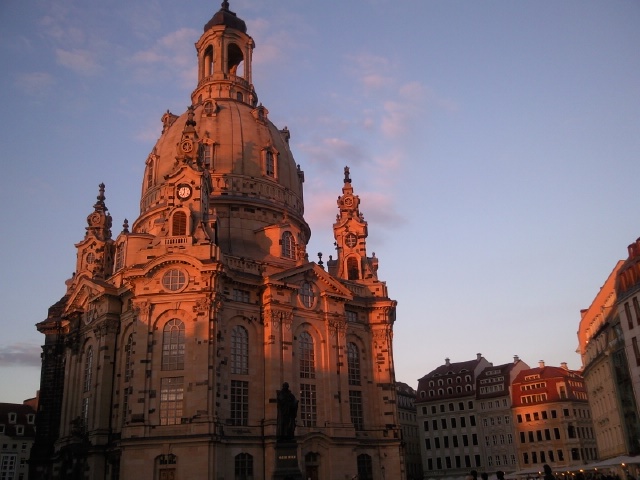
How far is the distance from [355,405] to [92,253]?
103 ft

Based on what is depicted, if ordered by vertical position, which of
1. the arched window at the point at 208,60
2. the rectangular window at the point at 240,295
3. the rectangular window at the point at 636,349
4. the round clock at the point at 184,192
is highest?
the arched window at the point at 208,60

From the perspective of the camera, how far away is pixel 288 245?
62.9 m

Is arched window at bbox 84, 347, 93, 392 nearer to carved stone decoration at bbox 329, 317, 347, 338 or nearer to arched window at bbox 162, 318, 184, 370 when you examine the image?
arched window at bbox 162, 318, 184, 370

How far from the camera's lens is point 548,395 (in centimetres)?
8962

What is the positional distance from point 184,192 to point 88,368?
1806cm

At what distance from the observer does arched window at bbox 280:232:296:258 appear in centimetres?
6236

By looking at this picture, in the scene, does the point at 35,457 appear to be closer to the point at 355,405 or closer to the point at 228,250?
the point at 228,250

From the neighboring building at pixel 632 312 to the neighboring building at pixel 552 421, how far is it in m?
45.4

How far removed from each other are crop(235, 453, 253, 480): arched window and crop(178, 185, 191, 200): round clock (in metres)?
21.9

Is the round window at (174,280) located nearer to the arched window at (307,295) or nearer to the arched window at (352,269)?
the arched window at (307,295)

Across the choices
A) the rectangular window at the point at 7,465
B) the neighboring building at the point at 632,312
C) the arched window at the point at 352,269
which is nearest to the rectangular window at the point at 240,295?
the arched window at the point at 352,269

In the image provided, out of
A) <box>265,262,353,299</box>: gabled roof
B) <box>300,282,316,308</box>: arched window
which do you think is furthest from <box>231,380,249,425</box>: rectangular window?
<box>300,282,316,308</box>: arched window

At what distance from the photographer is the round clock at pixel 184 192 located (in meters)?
55.8

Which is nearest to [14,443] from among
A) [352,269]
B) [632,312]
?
[352,269]
